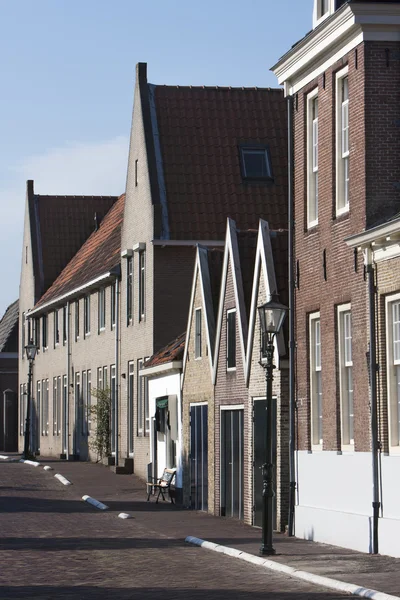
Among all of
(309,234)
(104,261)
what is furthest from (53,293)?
(309,234)

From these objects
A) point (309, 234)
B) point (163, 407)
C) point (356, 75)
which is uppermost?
point (356, 75)

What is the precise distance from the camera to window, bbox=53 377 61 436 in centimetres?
5578

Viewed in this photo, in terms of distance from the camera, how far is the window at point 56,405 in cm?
5578

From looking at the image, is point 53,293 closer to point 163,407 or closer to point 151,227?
point 151,227

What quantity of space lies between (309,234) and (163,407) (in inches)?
448

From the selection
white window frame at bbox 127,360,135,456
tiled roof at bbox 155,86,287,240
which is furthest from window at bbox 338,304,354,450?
white window frame at bbox 127,360,135,456

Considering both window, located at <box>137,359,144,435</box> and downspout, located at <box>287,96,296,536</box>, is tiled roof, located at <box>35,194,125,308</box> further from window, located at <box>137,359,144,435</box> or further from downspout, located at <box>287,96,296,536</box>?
downspout, located at <box>287,96,296,536</box>

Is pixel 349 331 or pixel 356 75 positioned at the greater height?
pixel 356 75

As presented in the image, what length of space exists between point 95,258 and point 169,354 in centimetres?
1726

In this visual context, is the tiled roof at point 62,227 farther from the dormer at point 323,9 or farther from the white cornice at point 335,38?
the dormer at point 323,9

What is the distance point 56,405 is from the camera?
56.4 meters

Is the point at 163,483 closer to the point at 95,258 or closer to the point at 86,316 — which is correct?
the point at 86,316

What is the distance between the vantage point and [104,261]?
4722 centimetres

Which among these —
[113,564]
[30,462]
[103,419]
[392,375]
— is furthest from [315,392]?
[30,462]
